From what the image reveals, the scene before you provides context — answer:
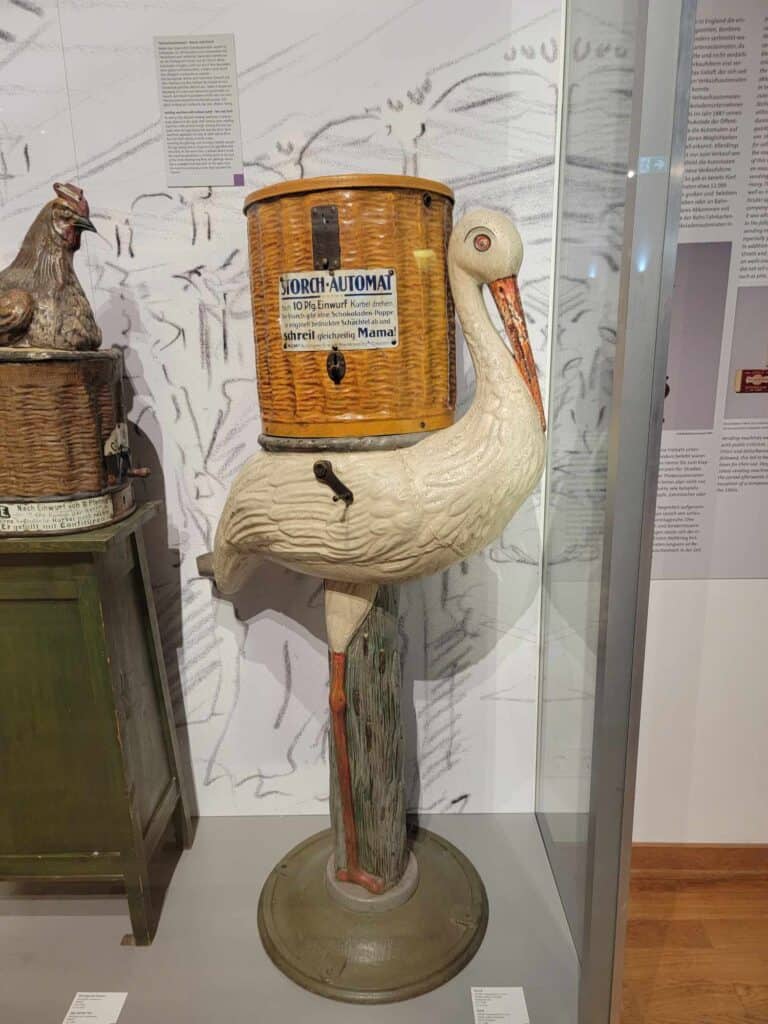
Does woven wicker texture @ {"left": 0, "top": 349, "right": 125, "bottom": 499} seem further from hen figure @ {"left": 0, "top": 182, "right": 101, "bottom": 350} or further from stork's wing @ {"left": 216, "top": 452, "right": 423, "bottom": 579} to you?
stork's wing @ {"left": 216, "top": 452, "right": 423, "bottom": 579}

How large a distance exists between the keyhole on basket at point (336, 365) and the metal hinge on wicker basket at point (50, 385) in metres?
0.45

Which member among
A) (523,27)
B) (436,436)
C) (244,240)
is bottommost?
(436,436)

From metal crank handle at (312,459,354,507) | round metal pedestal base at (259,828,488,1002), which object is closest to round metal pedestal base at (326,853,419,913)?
round metal pedestal base at (259,828,488,1002)

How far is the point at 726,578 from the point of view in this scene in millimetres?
1519

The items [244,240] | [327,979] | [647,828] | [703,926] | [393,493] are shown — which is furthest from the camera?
[647,828]

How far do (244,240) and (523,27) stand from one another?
66 centimetres

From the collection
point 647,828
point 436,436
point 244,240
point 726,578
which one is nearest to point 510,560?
point 726,578

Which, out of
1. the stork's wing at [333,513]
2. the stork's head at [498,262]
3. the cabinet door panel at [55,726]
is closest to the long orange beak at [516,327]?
the stork's head at [498,262]

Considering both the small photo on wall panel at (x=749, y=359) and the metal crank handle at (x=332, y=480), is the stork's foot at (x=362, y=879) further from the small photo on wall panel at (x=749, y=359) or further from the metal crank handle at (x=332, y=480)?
the small photo on wall panel at (x=749, y=359)

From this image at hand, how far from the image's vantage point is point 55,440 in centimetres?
121

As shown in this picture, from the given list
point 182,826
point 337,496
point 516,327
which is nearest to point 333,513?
point 337,496

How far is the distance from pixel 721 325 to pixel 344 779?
3.74 ft

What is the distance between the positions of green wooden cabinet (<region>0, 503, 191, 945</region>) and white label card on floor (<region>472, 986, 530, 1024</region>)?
2.17 ft

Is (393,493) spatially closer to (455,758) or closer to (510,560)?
(510,560)
